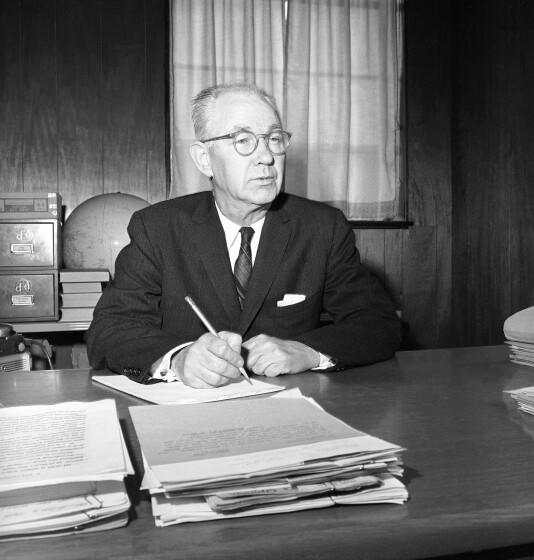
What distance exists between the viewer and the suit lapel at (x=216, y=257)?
68.4 inches

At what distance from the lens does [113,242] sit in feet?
9.89

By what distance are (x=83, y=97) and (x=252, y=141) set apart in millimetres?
2128

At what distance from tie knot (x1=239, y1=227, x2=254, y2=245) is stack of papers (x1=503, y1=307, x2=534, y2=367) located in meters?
0.76

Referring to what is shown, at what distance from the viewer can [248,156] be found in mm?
1831

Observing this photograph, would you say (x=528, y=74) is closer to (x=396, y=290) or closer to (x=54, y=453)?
(x=396, y=290)

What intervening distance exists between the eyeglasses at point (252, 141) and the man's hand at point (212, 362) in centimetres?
75

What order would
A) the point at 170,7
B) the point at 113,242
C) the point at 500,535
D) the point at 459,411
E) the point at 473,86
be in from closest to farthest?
the point at 500,535 → the point at 459,411 → the point at 113,242 → the point at 170,7 → the point at 473,86

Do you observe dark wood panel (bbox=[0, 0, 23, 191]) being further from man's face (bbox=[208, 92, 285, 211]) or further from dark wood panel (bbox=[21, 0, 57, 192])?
man's face (bbox=[208, 92, 285, 211])

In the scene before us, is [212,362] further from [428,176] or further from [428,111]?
[428,111]

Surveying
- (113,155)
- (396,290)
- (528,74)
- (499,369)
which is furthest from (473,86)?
(499,369)

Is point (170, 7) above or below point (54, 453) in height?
above

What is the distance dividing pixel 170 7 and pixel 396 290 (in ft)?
7.09

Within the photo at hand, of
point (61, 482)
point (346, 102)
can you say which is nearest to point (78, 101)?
point (346, 102)

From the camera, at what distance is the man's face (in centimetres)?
182
